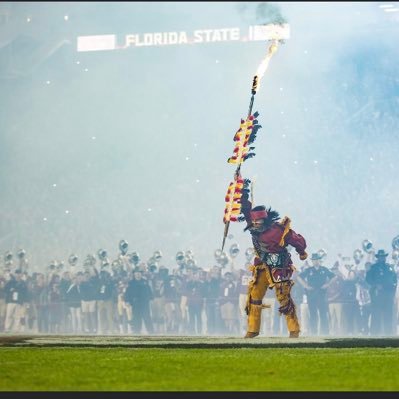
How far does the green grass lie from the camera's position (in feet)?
37.4

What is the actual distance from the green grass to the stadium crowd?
9.80 m

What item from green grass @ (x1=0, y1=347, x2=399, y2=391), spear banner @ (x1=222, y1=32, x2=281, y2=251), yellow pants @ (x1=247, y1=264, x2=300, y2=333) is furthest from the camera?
spear banner @ (x1=222, y1=32, x2=281, y2=251)

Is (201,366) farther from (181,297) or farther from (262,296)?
(181,297)

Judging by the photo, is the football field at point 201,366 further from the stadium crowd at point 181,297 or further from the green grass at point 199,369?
the stadium crowd at point 181,297

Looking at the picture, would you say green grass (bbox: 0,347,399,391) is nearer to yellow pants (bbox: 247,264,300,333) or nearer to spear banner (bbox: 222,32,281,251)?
yellow pants (bbox: 247,264,300,333)

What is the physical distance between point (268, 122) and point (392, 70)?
10.9 feet

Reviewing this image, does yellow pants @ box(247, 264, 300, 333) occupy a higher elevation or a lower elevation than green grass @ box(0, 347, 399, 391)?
higher

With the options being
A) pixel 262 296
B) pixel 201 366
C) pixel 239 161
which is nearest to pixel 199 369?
pixel 201 366

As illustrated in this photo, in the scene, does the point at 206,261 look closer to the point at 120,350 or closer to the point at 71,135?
the point at 71,135

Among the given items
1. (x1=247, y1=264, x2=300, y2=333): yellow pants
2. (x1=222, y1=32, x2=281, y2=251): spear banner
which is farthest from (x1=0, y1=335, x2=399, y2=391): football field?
(x1=222, y1=32, x2=281, y2=251): spear banner

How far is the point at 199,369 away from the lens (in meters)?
12.9

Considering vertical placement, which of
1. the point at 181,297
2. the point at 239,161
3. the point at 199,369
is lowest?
the point at 199,369

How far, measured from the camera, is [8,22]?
27.4 meters

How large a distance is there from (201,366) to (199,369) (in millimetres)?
329
